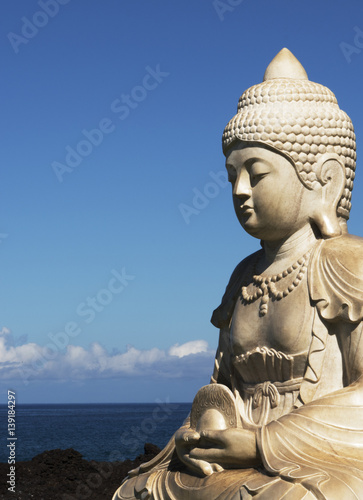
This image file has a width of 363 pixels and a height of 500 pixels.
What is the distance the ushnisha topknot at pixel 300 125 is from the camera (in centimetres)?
515

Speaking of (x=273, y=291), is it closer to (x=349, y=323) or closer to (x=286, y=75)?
(x=349, y=323)

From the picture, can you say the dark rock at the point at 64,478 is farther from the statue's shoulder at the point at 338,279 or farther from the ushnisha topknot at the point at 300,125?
the ushnisha topknot at the point at 300,125

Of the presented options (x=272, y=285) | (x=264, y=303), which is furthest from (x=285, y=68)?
(x=264, y=303)

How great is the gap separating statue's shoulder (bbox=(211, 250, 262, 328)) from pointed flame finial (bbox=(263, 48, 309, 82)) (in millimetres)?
1290

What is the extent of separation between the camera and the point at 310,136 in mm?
5164

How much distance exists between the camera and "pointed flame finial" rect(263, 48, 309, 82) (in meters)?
5.52

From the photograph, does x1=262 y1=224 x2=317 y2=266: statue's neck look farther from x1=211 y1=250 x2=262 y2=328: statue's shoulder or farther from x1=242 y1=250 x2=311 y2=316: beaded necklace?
x1=211 y1=250 x2=262 y2=328: statue's shoulder

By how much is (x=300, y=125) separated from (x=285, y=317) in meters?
1.26

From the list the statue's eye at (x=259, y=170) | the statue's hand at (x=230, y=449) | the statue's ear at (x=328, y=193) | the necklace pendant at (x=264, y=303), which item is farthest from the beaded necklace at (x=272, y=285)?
the statue's hand at (x=230, y=449)

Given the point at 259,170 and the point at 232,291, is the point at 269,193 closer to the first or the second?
the point at 259,170

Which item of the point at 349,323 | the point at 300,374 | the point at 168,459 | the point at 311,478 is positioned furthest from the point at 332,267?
the point at 168,459

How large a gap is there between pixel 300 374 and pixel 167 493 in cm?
117

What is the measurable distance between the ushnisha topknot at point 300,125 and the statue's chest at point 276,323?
2.38ft

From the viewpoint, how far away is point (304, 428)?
463cm
